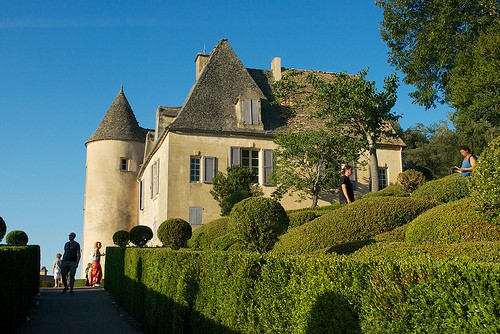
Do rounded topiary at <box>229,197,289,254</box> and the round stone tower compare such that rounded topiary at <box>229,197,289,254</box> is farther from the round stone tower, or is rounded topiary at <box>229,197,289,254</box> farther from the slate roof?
the round stone tower

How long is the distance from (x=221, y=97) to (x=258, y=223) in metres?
20.0

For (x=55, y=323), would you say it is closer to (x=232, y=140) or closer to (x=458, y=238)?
(x=458, y=238)

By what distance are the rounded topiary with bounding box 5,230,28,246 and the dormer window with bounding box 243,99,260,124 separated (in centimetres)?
1297

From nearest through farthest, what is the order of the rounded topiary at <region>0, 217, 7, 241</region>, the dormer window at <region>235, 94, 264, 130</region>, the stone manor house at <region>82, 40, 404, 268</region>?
the rounded topiary at <region>0, 217, 7, 241</region> → the stone manor house at <region>82, 40, 404, 268</region> → the dormer window at <region>235, 94, 264, 130</region>

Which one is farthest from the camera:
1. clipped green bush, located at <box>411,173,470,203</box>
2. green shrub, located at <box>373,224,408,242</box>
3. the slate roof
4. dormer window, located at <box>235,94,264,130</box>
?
dormer window, located at <box>235,94,264,130</box>

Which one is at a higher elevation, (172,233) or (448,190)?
(448,190)

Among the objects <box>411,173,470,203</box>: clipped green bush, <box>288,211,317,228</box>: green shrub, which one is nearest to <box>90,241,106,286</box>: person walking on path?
<box>288,211,317,228</box>: green shrub

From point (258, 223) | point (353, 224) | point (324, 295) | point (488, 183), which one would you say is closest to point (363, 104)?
point (353, 224)

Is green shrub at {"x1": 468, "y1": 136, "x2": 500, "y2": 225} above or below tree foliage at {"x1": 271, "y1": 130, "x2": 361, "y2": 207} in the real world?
below

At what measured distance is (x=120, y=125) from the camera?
36.8 m

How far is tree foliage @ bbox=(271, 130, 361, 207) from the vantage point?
1059 inches

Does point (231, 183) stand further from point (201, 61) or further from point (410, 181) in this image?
point (201, 61)

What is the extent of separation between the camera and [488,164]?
809cm

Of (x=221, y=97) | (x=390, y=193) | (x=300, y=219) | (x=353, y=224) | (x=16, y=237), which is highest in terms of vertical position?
(x=221, y=97)
